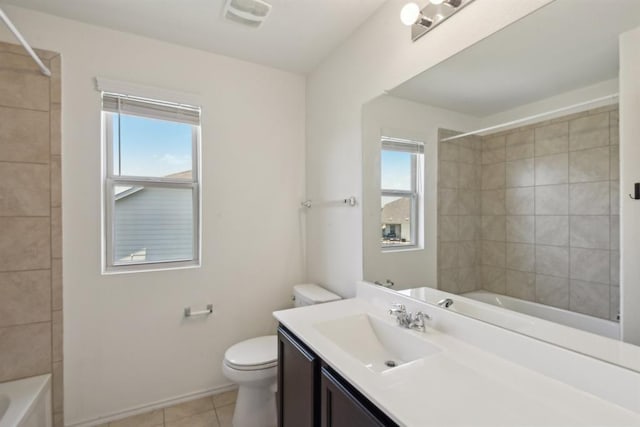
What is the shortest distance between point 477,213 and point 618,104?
54cm

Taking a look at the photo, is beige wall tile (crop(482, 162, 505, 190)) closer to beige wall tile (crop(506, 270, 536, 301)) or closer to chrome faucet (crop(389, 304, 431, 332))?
beige wall tile (crop(506, 270, 536, 301))

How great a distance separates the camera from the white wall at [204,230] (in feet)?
6.03

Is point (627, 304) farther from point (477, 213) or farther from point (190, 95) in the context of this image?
point (190, 95)

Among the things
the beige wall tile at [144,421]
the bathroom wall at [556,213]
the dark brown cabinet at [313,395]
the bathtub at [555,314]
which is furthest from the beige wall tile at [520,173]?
the beige wall tile at [144,421]

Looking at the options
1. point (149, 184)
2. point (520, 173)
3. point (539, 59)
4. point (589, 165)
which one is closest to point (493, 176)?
point (520, 173)

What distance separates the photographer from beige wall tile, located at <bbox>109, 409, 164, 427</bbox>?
1.90 meters

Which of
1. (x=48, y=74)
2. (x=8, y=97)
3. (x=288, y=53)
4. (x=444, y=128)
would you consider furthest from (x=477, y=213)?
(x=8, y=97)

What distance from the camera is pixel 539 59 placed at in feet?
3.36

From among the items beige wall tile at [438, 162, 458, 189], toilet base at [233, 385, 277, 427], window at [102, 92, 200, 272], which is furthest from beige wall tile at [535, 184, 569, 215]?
window at [102, 92, 200, 272]

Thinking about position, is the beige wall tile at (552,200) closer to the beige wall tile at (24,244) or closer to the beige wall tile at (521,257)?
the beige wall tile at (521,257)

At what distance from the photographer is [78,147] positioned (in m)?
1.85

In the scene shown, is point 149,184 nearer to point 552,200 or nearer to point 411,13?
point 411,13

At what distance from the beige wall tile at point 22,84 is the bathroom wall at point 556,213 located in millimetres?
2385

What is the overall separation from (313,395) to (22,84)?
7.45 feet
